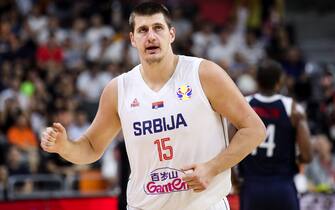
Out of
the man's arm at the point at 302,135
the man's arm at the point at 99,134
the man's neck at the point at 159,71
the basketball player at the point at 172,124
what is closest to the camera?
the basketball player at the point at 172,124

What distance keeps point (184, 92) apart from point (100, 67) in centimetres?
1012


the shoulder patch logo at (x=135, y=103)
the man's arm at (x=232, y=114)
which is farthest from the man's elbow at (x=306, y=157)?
the shoulder patch logo at (x=135, y=103)

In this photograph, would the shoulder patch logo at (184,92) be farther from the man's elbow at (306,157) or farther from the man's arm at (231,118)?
the man's elbow at (306,157)

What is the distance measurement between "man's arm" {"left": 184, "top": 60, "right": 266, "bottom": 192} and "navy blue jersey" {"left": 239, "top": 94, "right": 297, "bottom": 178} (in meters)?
1.80

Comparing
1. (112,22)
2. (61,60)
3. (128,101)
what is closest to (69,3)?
(112,22)

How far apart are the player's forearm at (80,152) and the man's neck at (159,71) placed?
62 centimetres

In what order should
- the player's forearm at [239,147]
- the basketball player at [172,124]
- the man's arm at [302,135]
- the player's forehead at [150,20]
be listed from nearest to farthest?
the player's forearm at [239,147], the basketball player at [172,124], the player's forehead at [150,20], the man's arm at [302,135]

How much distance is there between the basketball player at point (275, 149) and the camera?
6.61 metres

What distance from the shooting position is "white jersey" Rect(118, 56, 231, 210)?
16.1 feet

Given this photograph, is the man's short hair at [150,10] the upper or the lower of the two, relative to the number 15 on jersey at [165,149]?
upper

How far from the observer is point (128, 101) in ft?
16.9

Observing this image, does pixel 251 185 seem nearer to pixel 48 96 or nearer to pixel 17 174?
pixel 17 174

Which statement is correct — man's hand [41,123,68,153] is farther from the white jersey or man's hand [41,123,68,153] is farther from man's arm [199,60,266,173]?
man's arm [199,60,266,173]

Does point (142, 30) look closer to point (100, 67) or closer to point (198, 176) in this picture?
point (198, 176)
